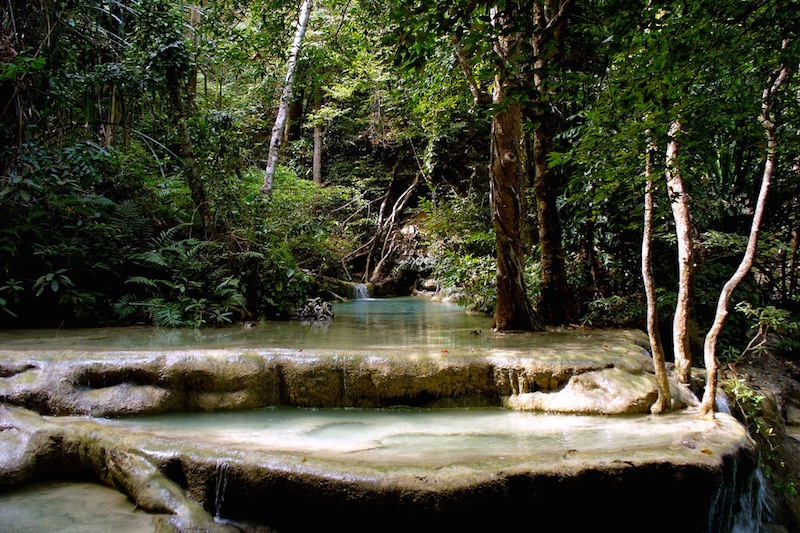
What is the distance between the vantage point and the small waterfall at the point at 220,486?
3.04m

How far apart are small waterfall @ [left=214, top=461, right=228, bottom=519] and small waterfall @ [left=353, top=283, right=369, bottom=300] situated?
1212 cm

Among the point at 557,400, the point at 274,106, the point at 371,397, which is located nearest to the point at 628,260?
the point at 557,400

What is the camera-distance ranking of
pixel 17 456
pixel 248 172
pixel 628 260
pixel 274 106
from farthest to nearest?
pixel 274 106 < pixel 248 172 < pixel 628 260 < pixel 17 456

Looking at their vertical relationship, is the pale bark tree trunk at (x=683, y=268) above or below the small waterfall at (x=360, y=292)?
above

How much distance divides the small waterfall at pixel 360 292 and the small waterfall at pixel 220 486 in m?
12.1

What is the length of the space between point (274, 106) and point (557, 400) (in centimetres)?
1865

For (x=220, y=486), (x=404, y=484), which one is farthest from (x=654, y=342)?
(x=220, y=486)

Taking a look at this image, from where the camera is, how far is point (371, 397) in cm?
470

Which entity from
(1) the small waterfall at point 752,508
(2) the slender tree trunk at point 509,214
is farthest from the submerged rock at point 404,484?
(2) the slender tree trunk at point 509,214

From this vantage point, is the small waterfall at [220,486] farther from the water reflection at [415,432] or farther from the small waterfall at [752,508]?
the small waterfall at [752,508]

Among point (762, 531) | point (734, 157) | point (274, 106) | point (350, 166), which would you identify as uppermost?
point (274, 106)

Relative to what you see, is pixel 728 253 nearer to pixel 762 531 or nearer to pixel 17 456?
pixel 762 531

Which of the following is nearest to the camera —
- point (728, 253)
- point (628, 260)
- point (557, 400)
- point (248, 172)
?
point (557, 400)

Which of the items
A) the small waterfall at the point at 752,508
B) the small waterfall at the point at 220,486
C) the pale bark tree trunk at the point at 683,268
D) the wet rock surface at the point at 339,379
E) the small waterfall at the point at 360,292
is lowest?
the small waterfall at the point at 752,508
